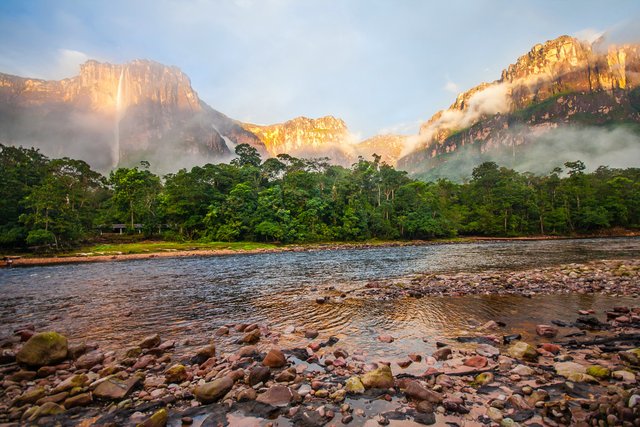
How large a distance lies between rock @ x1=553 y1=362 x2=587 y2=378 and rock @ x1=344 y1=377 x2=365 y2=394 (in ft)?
14.5

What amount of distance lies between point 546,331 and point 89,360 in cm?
1345

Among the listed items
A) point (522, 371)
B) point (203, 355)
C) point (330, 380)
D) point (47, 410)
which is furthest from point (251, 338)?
point (522, 371)

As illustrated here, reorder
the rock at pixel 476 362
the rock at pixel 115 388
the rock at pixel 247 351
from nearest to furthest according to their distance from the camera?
the rock at pixel 115 388
the rock at pixel 476 362
the rock at pixel 247 351

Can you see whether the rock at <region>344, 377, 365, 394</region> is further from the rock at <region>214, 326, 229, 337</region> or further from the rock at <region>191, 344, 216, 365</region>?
the rock at <region>214, 326, 229, 337</region>

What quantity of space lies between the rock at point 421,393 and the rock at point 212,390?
3.80 m

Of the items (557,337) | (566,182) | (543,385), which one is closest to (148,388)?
(543,385)

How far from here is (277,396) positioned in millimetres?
5980

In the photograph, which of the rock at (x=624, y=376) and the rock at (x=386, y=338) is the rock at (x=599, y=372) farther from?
the rock at (x=386, y=338)

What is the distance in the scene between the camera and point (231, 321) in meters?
12.1

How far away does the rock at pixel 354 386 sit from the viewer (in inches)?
242

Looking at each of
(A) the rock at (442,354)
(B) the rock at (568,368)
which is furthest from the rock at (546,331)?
(A) the rock at (442,354)

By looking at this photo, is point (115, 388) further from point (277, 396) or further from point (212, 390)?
point (277, 396)

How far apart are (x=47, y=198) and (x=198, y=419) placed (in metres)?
62.3

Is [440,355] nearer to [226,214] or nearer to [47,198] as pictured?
[47,198]
